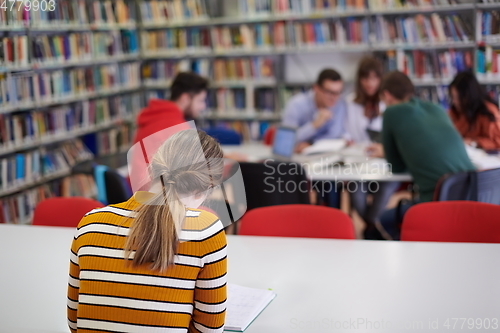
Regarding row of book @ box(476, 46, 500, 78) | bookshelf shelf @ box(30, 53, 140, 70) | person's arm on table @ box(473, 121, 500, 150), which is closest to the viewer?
person's arm on table @ box(473, 121, 500, 150)

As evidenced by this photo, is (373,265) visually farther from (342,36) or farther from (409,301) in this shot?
(342,36)

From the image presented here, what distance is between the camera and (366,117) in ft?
13.1

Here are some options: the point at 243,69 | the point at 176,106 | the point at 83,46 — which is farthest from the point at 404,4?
the point at 83,46

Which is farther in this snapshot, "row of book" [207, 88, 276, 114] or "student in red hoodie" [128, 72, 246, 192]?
"row of book" [207, 88, 276, 114]

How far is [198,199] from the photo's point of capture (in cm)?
122

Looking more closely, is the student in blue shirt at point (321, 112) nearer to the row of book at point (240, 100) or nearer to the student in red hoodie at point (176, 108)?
the student in red hoodie at point (176, 108)

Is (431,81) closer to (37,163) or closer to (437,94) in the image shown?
(437,94)

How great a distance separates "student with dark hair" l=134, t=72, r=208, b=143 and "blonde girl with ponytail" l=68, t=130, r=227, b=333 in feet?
6.09

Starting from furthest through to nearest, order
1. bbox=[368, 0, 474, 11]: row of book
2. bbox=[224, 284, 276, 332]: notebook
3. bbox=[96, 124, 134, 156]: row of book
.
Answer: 1. bbox=[96, 124, 134, 156]: row of book
2. bbox=[368, 0, 474, 11]: row of book
3. bbox=[224, 284, 276, 332]: notebook

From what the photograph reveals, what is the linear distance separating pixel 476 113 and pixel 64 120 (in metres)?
3.18

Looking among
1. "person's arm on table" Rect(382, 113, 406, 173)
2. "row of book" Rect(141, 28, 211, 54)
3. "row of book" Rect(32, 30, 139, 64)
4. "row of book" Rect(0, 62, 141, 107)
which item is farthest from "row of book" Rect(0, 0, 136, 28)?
"person's arm on table" Rect(382, 113, 406, 173)

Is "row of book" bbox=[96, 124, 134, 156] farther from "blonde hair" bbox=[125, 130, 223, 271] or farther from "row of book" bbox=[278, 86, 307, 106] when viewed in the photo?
"blonde hair" bbox=[125, 130, 223, 271]

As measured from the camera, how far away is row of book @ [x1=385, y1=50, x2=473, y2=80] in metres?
4.44

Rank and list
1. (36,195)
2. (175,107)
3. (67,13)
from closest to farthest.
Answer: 1. (175,107)
2. (36,195)
3. (67,13)
